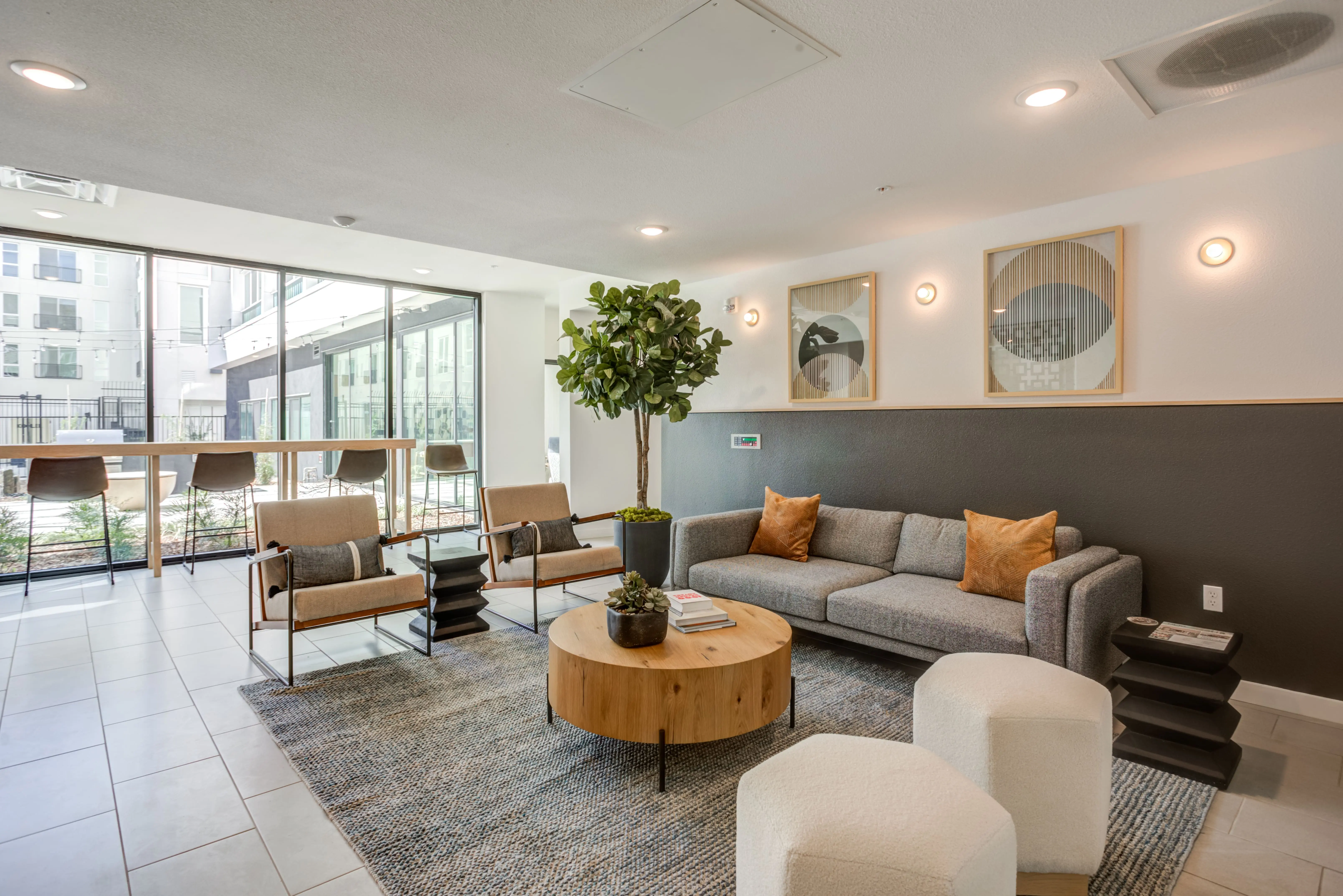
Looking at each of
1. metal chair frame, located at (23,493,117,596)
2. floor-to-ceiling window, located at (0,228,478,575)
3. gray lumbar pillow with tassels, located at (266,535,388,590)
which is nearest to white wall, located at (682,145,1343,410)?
gray lumbar pillow with tassels, located at (266,535,388,590)

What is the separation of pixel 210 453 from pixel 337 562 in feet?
8.82

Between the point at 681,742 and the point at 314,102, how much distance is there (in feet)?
8.87

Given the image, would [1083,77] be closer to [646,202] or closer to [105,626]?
[646,202]

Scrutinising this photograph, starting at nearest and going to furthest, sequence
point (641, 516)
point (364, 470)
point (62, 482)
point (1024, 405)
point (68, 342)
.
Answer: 1. point (1024, 405)
2. point (641, 516)
3. point (62, 482)
4. point (68, 342)
5. point (364, 470)

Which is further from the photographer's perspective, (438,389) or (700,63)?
(438,389)

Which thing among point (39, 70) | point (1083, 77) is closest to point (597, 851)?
point (1083, 77)

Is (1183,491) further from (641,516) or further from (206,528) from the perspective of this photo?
(206,528)

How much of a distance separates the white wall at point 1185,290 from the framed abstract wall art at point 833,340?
81 millimetres

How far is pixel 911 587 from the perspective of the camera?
11.5 feet

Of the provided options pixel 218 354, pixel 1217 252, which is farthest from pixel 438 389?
pixel 1217 252

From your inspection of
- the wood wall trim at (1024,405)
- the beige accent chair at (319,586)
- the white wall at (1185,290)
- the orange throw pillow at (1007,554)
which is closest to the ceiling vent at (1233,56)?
the white wall at (1185,290)

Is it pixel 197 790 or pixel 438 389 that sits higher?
pixel 438 389

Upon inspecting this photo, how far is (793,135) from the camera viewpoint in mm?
Result: 2799

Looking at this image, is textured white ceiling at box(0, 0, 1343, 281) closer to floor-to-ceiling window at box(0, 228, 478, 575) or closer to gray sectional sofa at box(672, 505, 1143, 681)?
gray sectional sofa at box(672, 505, 1143, 681)
